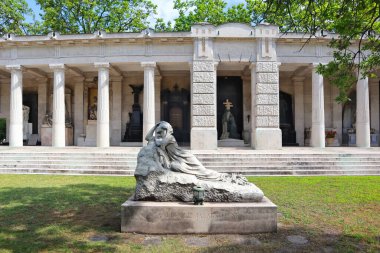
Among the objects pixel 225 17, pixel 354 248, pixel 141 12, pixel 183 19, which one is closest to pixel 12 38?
pixel 141 12

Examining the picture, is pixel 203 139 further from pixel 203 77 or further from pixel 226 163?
pixel 226 163

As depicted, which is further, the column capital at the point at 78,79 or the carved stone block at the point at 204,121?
the column capital at the point at 78,79

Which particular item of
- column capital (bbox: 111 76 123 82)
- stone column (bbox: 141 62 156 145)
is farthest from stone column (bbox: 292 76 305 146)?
→ column capital (bbox: 111 76 123 82)

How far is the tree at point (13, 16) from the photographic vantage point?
2722cm

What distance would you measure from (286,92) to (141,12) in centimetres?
1665

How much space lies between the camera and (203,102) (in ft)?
59.1

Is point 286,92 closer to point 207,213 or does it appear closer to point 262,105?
point 262,105

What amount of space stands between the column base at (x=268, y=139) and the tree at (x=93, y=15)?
709 inches

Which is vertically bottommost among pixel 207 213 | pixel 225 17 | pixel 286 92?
pixel 207 213

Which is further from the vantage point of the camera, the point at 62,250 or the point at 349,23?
the point at 349,23

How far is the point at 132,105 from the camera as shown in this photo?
2348 cm

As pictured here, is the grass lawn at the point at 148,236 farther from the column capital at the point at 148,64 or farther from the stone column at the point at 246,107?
the stone column at the point at 246,107

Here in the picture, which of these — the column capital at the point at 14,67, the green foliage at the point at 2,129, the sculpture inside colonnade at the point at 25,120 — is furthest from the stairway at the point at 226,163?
the sculpture inside colonnade at the point at 25,120

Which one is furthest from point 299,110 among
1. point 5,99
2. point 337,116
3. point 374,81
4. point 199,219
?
point 5,99
